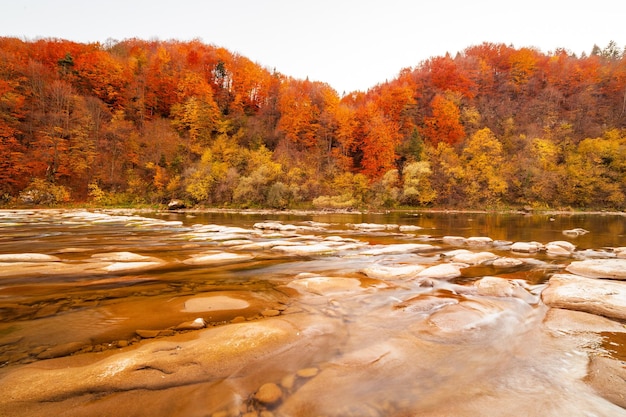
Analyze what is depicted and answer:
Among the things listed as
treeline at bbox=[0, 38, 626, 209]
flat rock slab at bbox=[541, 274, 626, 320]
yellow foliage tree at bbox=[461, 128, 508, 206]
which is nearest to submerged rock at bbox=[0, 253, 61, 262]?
flat rock slab at bbox=[541, 274, 626, 320]

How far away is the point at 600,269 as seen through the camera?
8102 millimetres

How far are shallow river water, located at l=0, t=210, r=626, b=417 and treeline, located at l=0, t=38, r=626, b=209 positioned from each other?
33369 mm

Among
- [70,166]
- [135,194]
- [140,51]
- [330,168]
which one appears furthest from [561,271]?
[140,51]

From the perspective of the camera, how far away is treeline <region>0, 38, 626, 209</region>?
41.9m

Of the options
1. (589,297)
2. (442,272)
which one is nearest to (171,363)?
(442,272)

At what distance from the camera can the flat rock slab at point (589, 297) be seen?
5.26 meters

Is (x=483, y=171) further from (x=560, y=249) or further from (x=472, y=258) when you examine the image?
(x=472, y=258)

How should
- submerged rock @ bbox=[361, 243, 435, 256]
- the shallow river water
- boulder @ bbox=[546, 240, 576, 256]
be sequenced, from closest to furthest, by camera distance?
the shallow river water < boulder @ bbox=[546, 240, 576, 256] < submerged rock @ bbox=[361, 243, 435, 256]

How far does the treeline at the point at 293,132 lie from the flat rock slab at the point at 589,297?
35.0 meters

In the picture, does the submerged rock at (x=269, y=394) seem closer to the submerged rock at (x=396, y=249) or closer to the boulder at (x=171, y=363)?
the boulder at (x=171, y=363)

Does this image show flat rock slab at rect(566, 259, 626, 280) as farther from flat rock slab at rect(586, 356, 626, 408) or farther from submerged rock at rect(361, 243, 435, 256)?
flat rock slab at rect(586, 356, 626, 408)

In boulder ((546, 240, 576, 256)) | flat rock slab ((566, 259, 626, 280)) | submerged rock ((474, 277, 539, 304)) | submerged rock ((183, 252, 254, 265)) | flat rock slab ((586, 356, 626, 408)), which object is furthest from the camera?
boulder ((546, 240, 576, 256))

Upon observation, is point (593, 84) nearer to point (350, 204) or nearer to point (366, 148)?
point (366, 148)

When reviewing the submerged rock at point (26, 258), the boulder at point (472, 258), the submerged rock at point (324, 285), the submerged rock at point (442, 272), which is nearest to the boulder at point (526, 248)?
the boulder at point (472, 258)
